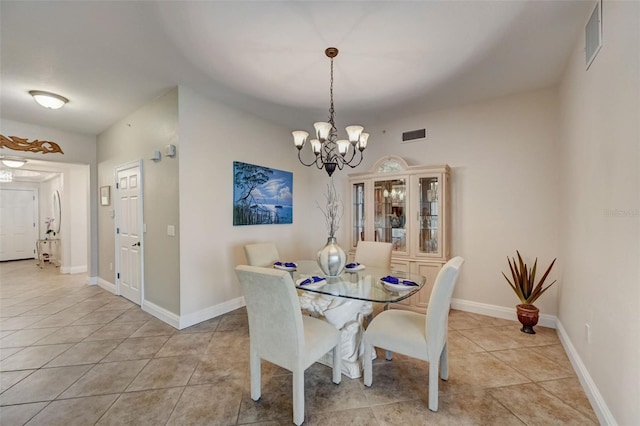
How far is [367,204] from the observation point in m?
3.92

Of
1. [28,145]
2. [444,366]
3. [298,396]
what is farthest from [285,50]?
[28,145]

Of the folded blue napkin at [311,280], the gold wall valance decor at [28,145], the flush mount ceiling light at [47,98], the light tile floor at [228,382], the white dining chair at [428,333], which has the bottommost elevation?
the light tile floor at [228,382]

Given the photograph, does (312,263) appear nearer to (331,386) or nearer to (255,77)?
(331,386)

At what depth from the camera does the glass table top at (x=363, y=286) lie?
75.2 inches

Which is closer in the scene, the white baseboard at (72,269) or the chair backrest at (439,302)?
the chair backrest at (439,302)

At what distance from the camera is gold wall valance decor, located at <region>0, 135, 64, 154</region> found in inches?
146

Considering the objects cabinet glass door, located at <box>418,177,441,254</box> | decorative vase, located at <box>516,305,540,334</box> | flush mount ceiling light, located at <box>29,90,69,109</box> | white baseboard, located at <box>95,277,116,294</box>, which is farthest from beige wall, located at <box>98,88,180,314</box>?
decorative vase, located at <box>516,305,540,334</box>

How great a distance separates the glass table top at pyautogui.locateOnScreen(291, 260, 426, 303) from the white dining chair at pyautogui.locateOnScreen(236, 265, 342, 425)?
337 millimetres

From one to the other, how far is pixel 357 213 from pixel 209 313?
248 centimetres

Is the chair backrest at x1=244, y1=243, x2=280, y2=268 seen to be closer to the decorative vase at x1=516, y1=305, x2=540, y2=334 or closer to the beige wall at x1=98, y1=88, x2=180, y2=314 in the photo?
the beige wall at x1=98, y1=88, x2=180, y2=314

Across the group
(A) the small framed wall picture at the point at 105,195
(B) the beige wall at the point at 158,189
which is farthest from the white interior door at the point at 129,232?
(A) the small framed wall picture at the point at 105,195

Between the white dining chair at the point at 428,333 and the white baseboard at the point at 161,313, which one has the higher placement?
the white dining chair at the point at 428,333

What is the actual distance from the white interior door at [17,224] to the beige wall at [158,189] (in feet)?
21.4

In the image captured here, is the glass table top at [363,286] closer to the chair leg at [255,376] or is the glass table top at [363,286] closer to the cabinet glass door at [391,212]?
the chair leg at [255,376]
